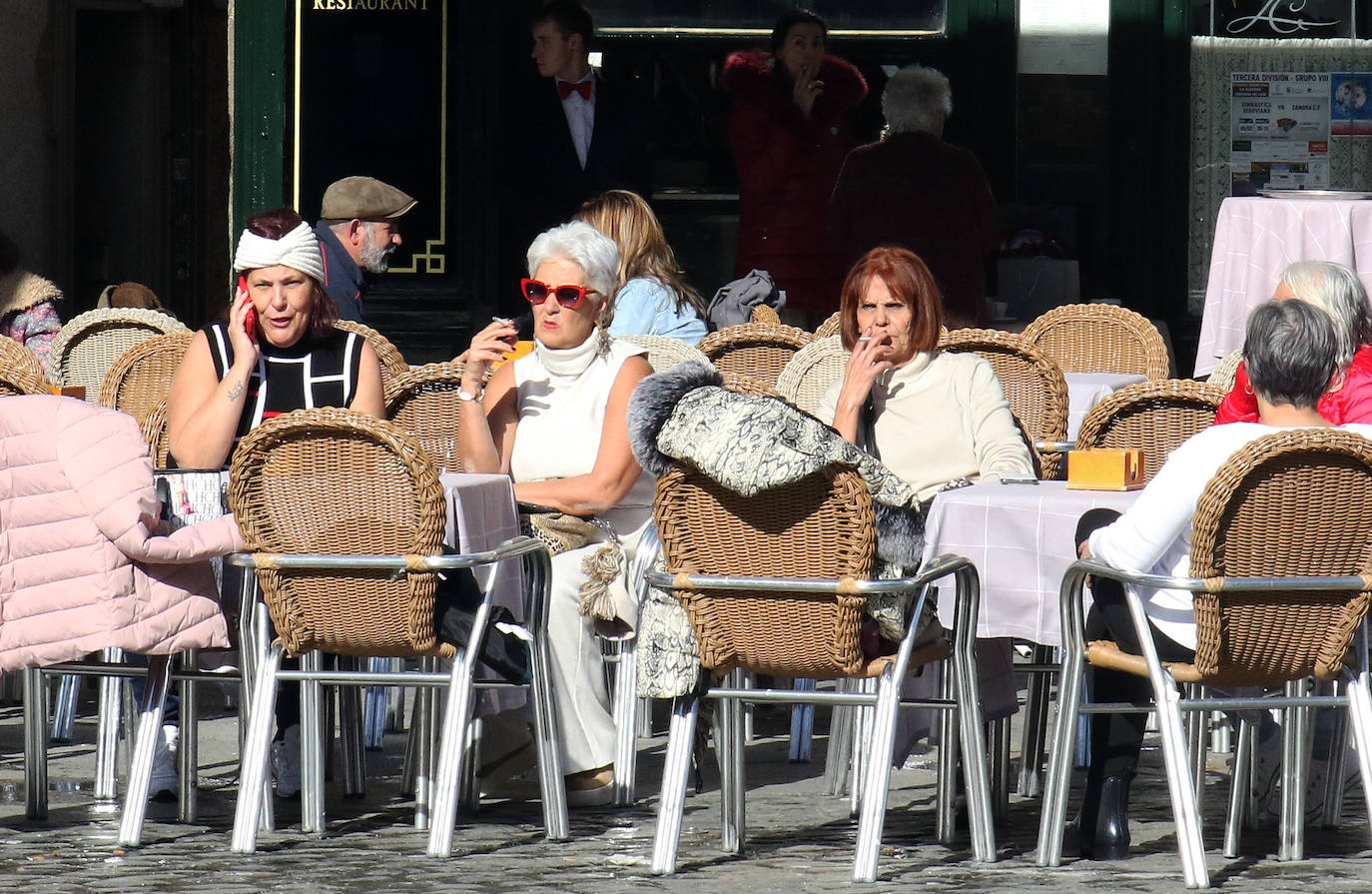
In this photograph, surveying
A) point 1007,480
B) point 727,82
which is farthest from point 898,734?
point 727,82

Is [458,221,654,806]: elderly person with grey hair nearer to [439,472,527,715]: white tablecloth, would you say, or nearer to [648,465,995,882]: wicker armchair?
[439,472,527,715]: white tablecloth

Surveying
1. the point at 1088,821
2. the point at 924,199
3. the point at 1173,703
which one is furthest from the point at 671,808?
the point at 924,199

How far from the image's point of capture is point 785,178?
973 centimetres

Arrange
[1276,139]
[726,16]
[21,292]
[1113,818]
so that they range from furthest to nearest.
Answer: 1. [1276,139]
2. [726,16]
3. [21,292]
4. [1113,818]

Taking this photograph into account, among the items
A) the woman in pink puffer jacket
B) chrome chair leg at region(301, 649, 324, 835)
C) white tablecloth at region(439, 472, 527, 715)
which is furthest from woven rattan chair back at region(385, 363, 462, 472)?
the woman in pink puffer jacket

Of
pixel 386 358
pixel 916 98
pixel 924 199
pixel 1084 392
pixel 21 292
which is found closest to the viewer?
pixel 386 358

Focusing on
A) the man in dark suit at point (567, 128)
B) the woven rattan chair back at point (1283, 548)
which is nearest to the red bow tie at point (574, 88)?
the man in dark suit at point (567, 128)

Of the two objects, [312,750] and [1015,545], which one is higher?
[1015,545]

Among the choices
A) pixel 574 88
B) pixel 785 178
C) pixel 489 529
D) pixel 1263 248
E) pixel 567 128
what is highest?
pixel 574 88

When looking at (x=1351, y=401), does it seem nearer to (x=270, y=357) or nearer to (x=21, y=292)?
(x=270, y=357)

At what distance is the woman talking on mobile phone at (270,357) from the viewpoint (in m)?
5.81

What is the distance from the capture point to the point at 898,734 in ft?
18.6

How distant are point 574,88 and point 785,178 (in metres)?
0.96

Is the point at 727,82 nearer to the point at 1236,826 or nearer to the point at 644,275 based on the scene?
the point at 644,275
